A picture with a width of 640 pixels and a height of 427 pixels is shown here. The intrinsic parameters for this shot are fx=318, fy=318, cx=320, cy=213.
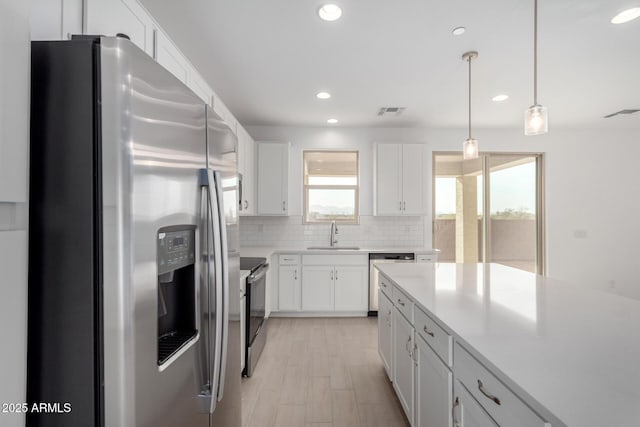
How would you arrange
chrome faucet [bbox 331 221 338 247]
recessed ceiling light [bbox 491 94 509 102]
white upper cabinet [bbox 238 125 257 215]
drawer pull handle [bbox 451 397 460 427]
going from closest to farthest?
drawer pull handle [bbox 451 397 460 427] → recessed ceiling light [bbox 491 94 509 102] → white upper cabinet [bbox 238 125 257 215] → chrome faucet [bbox 331 221 338 247]

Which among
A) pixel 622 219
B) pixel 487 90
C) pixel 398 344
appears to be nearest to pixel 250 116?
pixel 487 90

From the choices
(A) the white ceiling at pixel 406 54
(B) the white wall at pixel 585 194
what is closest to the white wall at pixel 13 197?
(A) the white ceiling at pixel 406 54

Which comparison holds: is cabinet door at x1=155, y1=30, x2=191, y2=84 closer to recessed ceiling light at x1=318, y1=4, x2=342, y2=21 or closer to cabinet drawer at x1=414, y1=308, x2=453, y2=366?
recessed ceiling light at x1=318, y1=4, x2=342, y2=21

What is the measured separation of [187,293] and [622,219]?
20.8ft

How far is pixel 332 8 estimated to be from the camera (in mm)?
1980

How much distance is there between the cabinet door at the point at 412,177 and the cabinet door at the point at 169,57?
3141 mm

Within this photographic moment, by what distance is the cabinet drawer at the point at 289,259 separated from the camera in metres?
→ 4.27

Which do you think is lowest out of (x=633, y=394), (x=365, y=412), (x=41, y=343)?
(x=365, y=412)

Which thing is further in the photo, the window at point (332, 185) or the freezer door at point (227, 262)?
the window at point (332, 185)

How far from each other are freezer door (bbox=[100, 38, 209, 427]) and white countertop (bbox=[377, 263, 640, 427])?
3.17 feet

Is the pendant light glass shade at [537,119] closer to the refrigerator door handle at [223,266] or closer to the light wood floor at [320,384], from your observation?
the refrigerator door handle at [223,266]

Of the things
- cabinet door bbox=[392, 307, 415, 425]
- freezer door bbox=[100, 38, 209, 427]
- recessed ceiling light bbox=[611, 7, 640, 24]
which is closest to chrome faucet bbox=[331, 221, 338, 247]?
cabinet door bbox=[392, 307, 415, 425]

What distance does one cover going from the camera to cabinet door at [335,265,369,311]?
4266 millimetres

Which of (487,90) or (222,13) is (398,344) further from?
(487,90)
